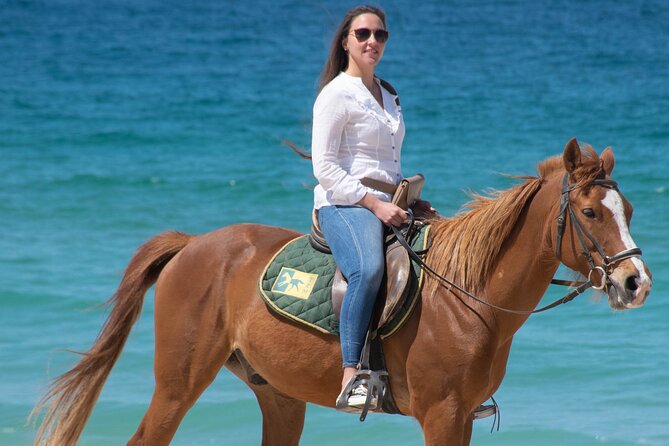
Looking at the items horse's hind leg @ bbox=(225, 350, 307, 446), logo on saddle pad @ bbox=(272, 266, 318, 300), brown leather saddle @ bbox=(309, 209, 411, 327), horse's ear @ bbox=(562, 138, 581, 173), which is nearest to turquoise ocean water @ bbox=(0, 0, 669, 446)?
logo on saddle pad @ bbox=(272, 266, 318, 300)

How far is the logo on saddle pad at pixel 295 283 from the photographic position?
4164 mm

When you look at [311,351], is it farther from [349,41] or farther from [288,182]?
[288,182]

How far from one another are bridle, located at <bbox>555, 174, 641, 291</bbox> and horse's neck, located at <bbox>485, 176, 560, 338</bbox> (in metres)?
0.12

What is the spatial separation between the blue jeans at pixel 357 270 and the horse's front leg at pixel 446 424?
36 centimetres

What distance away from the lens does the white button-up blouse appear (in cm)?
398

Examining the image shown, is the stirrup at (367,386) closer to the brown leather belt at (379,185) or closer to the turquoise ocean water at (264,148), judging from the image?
the brown leather belt at (379,185)

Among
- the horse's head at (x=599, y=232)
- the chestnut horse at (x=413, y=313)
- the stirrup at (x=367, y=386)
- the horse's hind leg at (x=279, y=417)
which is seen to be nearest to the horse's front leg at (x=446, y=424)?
the chestnut horse at (x=413, y=313)

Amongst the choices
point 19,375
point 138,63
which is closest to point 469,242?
point 19,375

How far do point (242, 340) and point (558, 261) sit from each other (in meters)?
1.38

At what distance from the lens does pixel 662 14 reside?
1022 inches

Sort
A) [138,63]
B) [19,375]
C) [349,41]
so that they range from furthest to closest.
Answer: [138,63] < [19,375] < [349,41]

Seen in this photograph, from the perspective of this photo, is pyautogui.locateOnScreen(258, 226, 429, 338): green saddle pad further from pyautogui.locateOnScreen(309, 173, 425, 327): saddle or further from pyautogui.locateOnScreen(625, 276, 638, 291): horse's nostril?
pyautogui.locateOnScreen(625, 276, 638, 291): horse's nostril


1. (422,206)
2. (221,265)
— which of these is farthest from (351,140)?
(221,265)

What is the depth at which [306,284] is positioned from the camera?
13.7 feet
